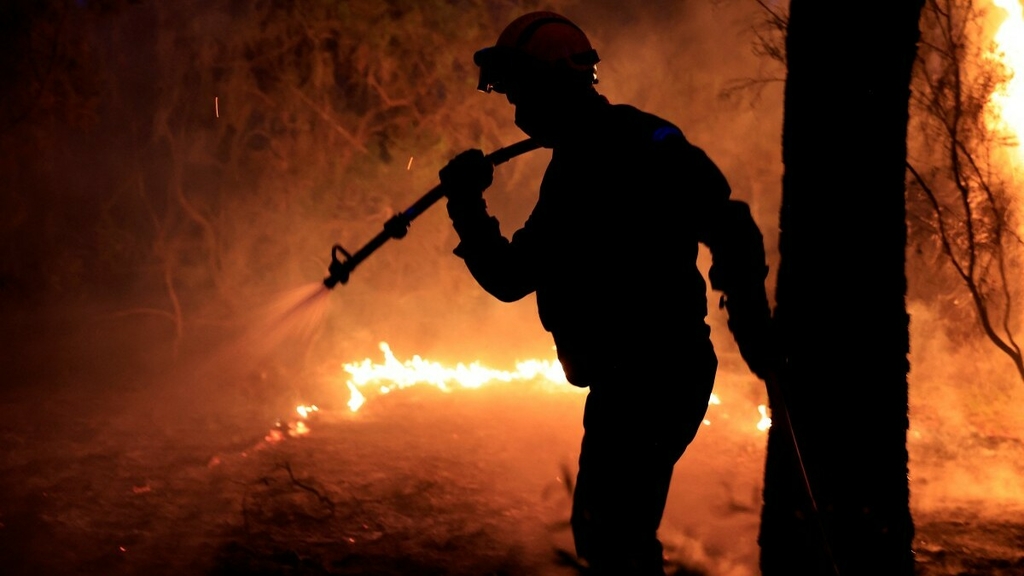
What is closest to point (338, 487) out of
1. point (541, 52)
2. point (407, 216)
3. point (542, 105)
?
point (407, 216)

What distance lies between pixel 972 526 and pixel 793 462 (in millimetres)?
2335

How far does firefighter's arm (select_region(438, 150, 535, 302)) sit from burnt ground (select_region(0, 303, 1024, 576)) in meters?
2.00

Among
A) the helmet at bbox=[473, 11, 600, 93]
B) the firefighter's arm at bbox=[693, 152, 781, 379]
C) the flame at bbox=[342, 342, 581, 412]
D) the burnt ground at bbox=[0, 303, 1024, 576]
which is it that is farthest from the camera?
the flame at bbox=[342, 342, 581, 412]

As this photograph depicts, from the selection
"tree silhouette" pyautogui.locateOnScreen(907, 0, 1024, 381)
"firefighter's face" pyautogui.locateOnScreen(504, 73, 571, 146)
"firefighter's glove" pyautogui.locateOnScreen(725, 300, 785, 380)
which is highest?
"tree silhouette" pyautogui.locateOnScreen(907, 0, 1024, 381)

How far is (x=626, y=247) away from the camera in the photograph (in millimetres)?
2615

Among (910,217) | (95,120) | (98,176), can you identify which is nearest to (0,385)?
(98,176)

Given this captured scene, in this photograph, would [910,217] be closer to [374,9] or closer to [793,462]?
[793,462]

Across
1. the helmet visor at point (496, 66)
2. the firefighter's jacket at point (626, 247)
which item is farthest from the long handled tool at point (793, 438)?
the helmet visor at point (496, 66)

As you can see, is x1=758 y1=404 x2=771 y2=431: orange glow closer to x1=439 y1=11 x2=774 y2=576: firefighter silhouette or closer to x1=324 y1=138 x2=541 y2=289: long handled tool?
x1=439 y1=11 x2=774 y2=576: firefighter silhouette

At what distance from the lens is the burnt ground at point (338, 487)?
4156 millimetres

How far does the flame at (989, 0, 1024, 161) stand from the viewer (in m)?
7.25

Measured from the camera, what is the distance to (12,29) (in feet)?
27.8

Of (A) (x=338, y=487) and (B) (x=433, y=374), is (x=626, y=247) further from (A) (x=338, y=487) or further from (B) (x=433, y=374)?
(B) (x=433, y=374)

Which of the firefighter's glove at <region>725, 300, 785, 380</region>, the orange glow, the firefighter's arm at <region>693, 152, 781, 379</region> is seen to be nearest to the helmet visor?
the firefighter's arm at <region>693, 152, 781, 379</region>
